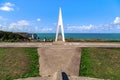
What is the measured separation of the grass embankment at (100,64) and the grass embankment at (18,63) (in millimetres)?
3037

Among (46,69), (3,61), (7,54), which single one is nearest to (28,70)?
(46,69)

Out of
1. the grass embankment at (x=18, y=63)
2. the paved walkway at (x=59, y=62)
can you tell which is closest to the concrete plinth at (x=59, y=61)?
the paved walkway at (x=59, y=62)

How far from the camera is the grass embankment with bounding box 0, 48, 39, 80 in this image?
1392 centimetres

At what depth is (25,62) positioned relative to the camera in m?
15.9

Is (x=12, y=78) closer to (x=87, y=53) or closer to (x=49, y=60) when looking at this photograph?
(x=49, y=60)

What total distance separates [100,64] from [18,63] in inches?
205

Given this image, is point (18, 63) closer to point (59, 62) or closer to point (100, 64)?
point (59, 62)

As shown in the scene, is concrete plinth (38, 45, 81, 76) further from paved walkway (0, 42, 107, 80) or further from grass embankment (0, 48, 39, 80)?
grass embankment (0, 48, 39, 80)

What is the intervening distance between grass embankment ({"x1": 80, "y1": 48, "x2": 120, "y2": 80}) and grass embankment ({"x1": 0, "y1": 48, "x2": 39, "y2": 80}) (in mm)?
3037

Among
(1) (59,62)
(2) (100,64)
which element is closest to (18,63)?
(1) (59,62)

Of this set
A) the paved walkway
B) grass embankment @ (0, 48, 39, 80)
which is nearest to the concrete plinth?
the paved walkway

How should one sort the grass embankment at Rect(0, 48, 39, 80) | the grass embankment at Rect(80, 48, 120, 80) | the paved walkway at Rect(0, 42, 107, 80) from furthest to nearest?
1. the grass embankment at Rect(80, 48, 120, 80)
2. the grass embankment at Rect(0, 48, 39, 80)
3. the paved walkway at Rect(0, 42, 107, 80)

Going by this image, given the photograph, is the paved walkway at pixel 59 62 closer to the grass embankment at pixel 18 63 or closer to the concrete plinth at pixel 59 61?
the concrete plinth at pixel 59 61

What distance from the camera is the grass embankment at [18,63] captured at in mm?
13916
